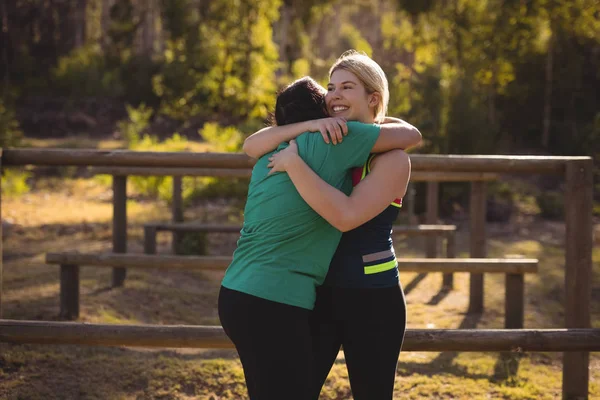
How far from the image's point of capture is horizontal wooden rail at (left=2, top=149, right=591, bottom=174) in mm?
3988

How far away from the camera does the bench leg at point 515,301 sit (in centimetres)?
579

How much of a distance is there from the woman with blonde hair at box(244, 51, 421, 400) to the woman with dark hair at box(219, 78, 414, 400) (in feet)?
0.18

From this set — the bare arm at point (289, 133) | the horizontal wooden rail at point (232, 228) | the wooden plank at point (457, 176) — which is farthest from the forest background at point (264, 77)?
the bare arm at point (289, 133)

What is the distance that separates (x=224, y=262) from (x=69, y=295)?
1234 mm

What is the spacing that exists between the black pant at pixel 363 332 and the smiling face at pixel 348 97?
59 cm

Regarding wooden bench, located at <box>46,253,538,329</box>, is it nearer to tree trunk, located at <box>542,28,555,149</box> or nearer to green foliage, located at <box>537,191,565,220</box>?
green foliage, located at <box>537,191,565,220</box>

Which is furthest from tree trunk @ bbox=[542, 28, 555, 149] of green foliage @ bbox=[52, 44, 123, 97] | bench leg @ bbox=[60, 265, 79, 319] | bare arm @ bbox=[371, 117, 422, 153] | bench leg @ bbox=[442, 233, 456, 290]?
bare arm @ bbox=[371, 117, 422, 153]

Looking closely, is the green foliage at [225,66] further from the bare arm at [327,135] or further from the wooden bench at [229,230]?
the bare arm at [327,135]

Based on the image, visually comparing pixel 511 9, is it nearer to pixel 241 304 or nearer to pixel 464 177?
pixel 464 177

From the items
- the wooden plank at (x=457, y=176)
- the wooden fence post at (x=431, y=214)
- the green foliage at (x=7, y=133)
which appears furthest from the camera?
the green foliage at (x=7, y=133)

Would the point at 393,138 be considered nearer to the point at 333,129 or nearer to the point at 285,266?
the point at 333,129

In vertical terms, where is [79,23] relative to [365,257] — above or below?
above

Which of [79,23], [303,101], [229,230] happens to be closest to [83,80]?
[79,23]

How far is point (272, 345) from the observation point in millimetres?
2324
